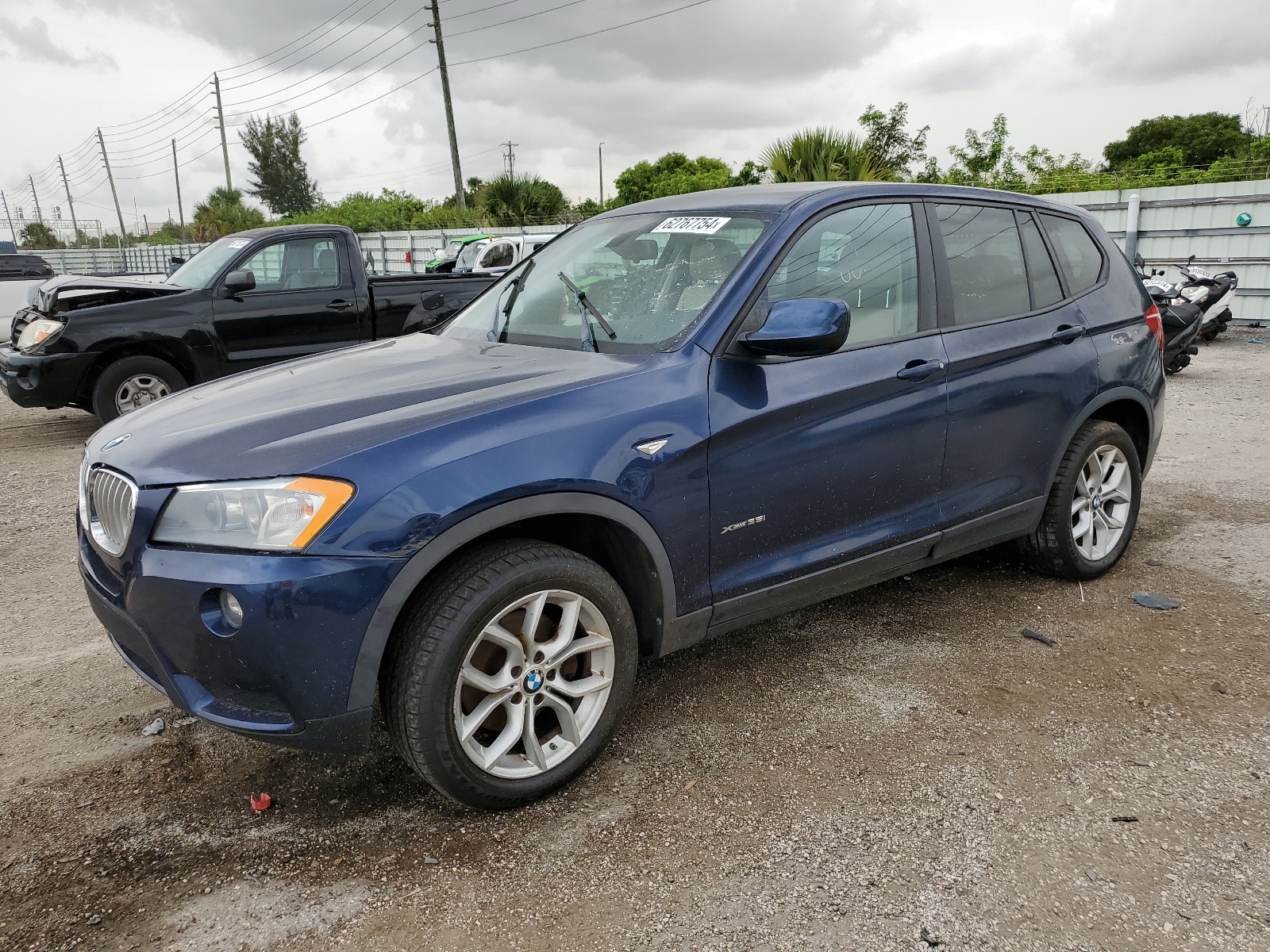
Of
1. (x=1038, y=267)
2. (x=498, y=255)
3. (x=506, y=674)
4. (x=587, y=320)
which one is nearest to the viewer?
(x=506, y=674)

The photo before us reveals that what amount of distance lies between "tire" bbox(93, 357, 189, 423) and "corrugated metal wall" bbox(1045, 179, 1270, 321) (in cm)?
1219

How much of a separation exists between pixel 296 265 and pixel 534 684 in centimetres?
681

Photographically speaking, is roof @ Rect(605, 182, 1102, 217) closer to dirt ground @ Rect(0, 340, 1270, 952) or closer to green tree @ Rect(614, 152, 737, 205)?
dirt ground @ Rect(0, 340, 1270, 952)

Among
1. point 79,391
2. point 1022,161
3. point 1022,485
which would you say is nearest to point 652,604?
point 1022,485

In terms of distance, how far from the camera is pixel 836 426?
3068 millimetres

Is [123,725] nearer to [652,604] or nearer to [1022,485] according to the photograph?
[652,604]

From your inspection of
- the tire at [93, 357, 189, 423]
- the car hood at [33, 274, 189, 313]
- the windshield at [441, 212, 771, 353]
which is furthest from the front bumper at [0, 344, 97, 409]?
the windshield at [441, 212, 771, 353]

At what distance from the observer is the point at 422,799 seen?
272cm

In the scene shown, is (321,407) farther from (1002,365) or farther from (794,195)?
(1002,365)

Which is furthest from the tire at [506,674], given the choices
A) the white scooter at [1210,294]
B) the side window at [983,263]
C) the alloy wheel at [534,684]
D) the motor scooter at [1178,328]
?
the white scooter at [1210,294]

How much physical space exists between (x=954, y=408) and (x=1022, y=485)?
64 cm

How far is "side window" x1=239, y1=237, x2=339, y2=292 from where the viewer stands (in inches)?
322

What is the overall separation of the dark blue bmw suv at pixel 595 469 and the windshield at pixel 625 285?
0.6 inches

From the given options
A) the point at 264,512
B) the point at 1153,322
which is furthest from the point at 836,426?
the point at 1153,322
